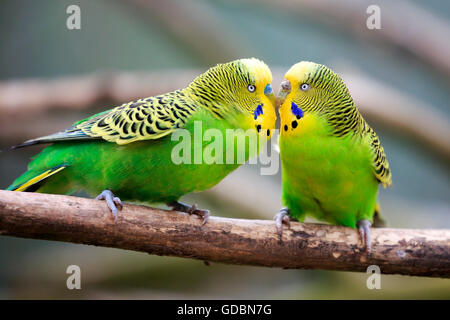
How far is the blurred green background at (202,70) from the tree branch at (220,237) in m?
2.56

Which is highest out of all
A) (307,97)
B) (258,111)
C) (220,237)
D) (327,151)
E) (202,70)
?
(202,70)

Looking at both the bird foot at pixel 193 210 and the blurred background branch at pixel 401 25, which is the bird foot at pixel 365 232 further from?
the blurred background branch at pixel 401 25

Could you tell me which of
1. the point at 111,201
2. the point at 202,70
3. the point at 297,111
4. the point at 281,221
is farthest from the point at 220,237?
the point at 202,70

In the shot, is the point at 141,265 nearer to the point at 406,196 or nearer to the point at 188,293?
the point at 188,293

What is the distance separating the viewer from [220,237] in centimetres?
323

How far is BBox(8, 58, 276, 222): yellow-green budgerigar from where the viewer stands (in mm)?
3160

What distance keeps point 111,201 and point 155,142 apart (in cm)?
50

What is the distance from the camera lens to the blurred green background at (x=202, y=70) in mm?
6191

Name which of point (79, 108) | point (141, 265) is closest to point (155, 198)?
point (79, 108)

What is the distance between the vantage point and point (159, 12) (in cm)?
696

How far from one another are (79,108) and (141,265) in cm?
244

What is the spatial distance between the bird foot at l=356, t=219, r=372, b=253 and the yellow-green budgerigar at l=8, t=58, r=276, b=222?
1.08m

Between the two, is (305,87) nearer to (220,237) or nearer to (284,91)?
(284,91)

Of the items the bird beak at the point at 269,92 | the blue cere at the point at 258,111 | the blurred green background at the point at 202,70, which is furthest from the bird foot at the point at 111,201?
the blurred green background at the point at 202,70
